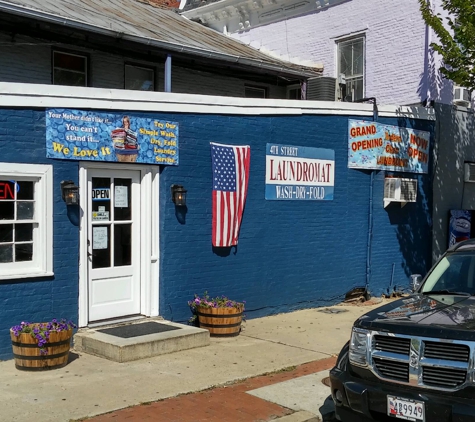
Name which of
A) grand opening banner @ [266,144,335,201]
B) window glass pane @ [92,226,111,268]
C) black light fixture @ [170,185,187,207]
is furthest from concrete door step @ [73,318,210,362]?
grand opening banner @ [266,144,335,201]

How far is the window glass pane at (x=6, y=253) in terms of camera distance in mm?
8039

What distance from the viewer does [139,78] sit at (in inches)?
531

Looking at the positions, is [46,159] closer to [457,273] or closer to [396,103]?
[457,273]

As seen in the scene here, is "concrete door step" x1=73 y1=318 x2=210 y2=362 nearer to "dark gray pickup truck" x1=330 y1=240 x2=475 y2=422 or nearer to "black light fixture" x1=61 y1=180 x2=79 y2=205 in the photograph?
"black light fixture" x1=61 y1=180 x2=79 y2=205

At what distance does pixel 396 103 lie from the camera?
14445 millimetres

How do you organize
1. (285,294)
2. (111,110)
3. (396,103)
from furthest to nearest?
1. (396,103)
2. (285,294)
3. (111,110)

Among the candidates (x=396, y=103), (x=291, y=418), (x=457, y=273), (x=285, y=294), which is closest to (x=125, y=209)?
(x=285, y=294)

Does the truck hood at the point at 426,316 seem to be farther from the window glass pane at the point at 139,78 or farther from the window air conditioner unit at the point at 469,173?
the window air conditioner unit at the point at 469,173

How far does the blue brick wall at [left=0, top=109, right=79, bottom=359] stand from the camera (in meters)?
7.90

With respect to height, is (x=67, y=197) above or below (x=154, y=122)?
below

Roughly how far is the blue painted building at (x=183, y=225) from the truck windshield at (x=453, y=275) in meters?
4.38

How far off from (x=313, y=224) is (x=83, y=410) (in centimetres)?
646

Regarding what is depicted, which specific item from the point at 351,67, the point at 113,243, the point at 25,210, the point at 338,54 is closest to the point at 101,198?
the point at 113,243

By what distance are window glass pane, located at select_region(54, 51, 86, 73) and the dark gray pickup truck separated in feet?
29.1
